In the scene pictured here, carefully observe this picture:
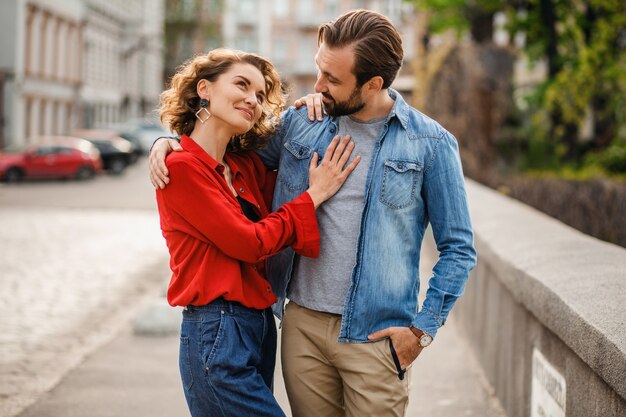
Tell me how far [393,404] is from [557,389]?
1.13 m

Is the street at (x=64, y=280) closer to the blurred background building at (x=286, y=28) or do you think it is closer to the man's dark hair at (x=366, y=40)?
the man's dark hair at (x=366, y=40)

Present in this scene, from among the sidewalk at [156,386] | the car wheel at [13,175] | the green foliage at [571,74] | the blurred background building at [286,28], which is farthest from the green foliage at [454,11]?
the blurred background building at [286,28]

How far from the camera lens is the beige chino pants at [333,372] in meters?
3.27

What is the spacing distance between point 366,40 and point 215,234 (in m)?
0.82

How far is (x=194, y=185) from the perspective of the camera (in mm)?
3104

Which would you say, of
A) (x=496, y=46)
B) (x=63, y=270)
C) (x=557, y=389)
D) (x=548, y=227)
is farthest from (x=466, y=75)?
(x=557, y=389)

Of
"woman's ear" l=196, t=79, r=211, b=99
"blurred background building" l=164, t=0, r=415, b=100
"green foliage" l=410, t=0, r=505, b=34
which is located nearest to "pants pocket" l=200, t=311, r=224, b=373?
"woman's ear" l=196, t=79, r=211, b=99

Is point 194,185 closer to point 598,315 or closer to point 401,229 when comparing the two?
point 401,229

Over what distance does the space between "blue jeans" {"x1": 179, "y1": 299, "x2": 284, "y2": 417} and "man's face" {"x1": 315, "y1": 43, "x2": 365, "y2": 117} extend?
75cm

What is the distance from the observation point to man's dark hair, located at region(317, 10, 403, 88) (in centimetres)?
318

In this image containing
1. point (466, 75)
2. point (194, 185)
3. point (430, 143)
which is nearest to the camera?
point (194, 185)

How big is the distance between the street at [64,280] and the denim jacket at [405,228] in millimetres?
3215

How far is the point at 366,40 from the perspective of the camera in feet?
10.4

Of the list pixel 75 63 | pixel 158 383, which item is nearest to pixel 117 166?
pixel 75 63
